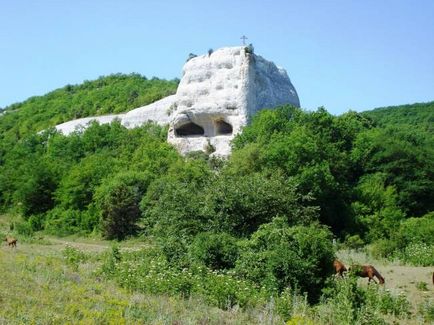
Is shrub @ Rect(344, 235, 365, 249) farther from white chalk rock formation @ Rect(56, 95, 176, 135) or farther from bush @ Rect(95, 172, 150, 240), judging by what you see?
white chalk rock formation @ Rect(56, 95, 176, 135)

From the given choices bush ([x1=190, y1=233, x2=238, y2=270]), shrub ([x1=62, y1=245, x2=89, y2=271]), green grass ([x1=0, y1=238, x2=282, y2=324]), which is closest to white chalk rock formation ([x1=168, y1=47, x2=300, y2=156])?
shrub ([x1=62, y1=245, x2=89, y2=271])

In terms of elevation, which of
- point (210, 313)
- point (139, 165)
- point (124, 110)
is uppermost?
point (124, 110)

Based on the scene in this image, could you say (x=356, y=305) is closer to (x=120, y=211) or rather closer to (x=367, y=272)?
(x=367, y=272)

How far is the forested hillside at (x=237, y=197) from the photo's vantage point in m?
15.8

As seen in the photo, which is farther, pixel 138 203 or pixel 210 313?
pixel 138 203

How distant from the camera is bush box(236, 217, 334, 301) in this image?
15250mm

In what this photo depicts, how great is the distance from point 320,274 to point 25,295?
27.2 ft

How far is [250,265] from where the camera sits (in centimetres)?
1627

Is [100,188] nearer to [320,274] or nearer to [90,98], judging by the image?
[320,274]

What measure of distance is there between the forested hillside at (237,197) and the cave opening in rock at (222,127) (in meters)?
3.86

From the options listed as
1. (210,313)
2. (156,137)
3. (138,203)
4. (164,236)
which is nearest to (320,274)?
(210,313)

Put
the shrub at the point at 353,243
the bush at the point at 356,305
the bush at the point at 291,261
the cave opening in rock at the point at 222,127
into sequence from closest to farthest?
1. the bush at the point at 356,305
2. the bush at the point at 291,261
3. the shrub at the point at 353,243
4. the cave opening in rock at the point at 222,127

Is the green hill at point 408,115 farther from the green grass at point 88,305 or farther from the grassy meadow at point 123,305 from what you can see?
the green grass at point 88,305

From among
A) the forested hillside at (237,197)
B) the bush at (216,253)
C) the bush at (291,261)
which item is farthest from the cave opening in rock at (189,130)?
the bush at (291,261)
